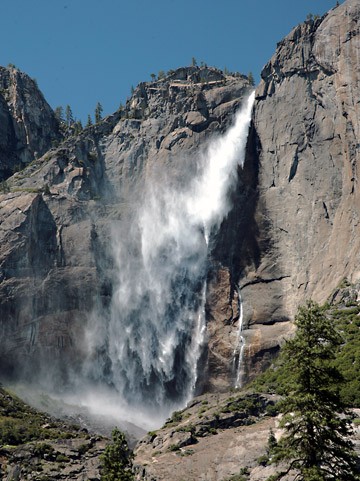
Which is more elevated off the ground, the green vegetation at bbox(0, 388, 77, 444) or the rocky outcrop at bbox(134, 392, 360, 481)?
the green vegetation at bbox(0, 388, 77, 444)

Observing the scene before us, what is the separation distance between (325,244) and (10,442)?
45046mm

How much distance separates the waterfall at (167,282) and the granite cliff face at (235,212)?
2022 millimetres

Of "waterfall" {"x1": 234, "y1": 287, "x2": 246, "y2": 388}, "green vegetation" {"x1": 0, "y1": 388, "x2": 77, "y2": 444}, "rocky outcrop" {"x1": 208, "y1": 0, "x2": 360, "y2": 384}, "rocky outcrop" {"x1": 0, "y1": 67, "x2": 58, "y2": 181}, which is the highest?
"rocky outcrop" {"x1": 0, "y1": 67, "x2": 58, "y2": 181}

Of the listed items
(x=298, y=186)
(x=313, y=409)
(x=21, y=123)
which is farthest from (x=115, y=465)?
(x=21, y=123)

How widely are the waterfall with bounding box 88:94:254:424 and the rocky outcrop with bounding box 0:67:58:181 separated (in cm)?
3908

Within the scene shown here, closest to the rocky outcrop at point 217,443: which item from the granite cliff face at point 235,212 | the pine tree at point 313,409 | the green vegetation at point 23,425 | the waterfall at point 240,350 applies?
the waterfall at point 240,350

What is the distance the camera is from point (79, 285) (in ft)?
285

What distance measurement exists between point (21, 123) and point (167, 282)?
57.3 metres

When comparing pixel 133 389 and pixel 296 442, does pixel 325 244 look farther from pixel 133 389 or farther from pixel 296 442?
pixel 296 442

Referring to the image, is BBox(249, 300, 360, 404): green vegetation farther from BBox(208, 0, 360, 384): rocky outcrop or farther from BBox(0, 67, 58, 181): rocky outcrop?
BBox(0, 67, 58, 181): rocky outcrop

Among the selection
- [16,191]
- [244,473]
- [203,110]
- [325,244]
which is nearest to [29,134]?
[16,191]

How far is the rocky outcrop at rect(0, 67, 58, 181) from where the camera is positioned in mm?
120500

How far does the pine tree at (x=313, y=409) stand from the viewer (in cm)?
2878

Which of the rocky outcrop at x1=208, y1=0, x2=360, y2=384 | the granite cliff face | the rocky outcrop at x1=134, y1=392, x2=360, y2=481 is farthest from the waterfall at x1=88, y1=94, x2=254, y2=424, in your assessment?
the rocky outcrop at x1=134, y1=392, x2=360, y2=481
